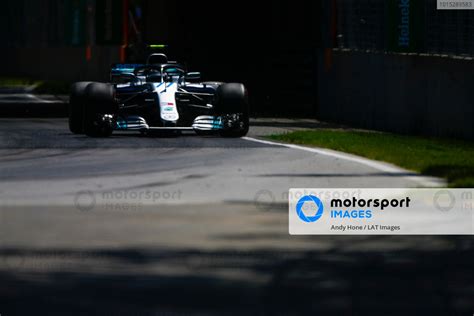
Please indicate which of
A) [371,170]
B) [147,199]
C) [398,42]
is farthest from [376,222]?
[398,42]

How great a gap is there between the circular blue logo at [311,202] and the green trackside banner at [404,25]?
11199 millimetres

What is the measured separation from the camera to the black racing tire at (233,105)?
22.7 meters

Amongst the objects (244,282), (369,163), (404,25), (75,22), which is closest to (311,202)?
(369,163)

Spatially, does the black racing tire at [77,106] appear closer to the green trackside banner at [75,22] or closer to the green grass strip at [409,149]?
the green grass strip at [409,149]

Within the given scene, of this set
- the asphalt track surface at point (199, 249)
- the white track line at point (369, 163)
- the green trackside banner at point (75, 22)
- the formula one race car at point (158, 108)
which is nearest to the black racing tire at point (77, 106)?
the formula one race car at point (158, 108)

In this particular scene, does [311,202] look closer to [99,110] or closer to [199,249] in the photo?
[199,249]

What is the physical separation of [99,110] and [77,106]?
1.70ft

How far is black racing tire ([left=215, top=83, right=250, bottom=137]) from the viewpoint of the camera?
22.7 m

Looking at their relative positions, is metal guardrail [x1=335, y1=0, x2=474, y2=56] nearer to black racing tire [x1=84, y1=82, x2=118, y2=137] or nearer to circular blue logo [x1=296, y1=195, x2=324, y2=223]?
black racing tire [x1=84, y1=82, x2=118, y2=137]

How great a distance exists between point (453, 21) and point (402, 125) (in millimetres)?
2234

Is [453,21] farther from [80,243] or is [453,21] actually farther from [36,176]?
[80,243]

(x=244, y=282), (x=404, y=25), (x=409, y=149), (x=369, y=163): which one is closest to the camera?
(x=244, y=282)

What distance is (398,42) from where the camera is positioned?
26.0 m

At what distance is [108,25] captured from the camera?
41.1 meters
